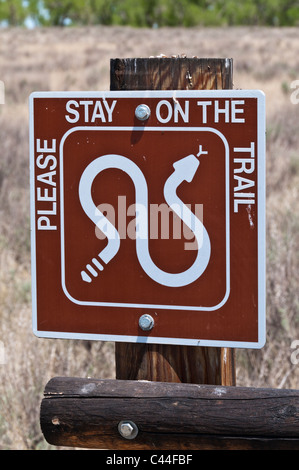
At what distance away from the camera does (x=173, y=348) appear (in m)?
1.72

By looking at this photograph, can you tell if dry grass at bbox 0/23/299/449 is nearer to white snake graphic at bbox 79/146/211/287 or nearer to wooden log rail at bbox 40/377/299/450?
wooden log rail at bbox 40/377/299/450

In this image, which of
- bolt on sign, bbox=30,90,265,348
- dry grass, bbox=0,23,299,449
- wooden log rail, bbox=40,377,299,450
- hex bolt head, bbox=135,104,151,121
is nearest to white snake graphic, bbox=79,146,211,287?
bolt on sign, bbox=30,90,265,348

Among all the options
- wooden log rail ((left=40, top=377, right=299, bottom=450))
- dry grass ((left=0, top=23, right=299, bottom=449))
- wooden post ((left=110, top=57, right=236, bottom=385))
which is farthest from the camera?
dry grass ((left=0, top=23, right=299, bottom=449))

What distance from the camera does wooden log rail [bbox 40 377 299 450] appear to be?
1565 mm

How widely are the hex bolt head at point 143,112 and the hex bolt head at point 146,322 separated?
1.57ft

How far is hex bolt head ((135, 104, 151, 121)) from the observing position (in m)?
1.66

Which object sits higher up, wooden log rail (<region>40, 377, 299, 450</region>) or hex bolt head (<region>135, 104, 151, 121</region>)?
hex bolt head (<region>135, 104, 151, 121</region>)

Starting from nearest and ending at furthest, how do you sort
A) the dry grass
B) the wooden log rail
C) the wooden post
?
the wooden log rail → the wooden post → the dry grass

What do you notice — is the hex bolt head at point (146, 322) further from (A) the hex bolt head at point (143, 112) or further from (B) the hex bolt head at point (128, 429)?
(A) the hex bolt head at point (143, 112)

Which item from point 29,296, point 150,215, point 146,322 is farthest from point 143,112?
point 29,296

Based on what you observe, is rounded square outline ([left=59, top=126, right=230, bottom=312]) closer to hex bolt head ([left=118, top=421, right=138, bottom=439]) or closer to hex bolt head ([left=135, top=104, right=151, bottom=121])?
hex bolt head ([left=135, top=104, right=151, bottom=121])

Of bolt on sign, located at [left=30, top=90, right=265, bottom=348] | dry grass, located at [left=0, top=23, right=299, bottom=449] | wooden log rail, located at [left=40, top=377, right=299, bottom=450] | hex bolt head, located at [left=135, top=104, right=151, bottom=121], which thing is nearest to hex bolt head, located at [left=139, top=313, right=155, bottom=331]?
bolt on sign, located at [left=30, top=90, right=265, bottom=348]

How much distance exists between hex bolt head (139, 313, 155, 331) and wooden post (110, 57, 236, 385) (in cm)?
6

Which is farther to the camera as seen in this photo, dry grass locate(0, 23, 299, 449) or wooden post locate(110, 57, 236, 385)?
dry grass locate(0, 23, 299, 449)
